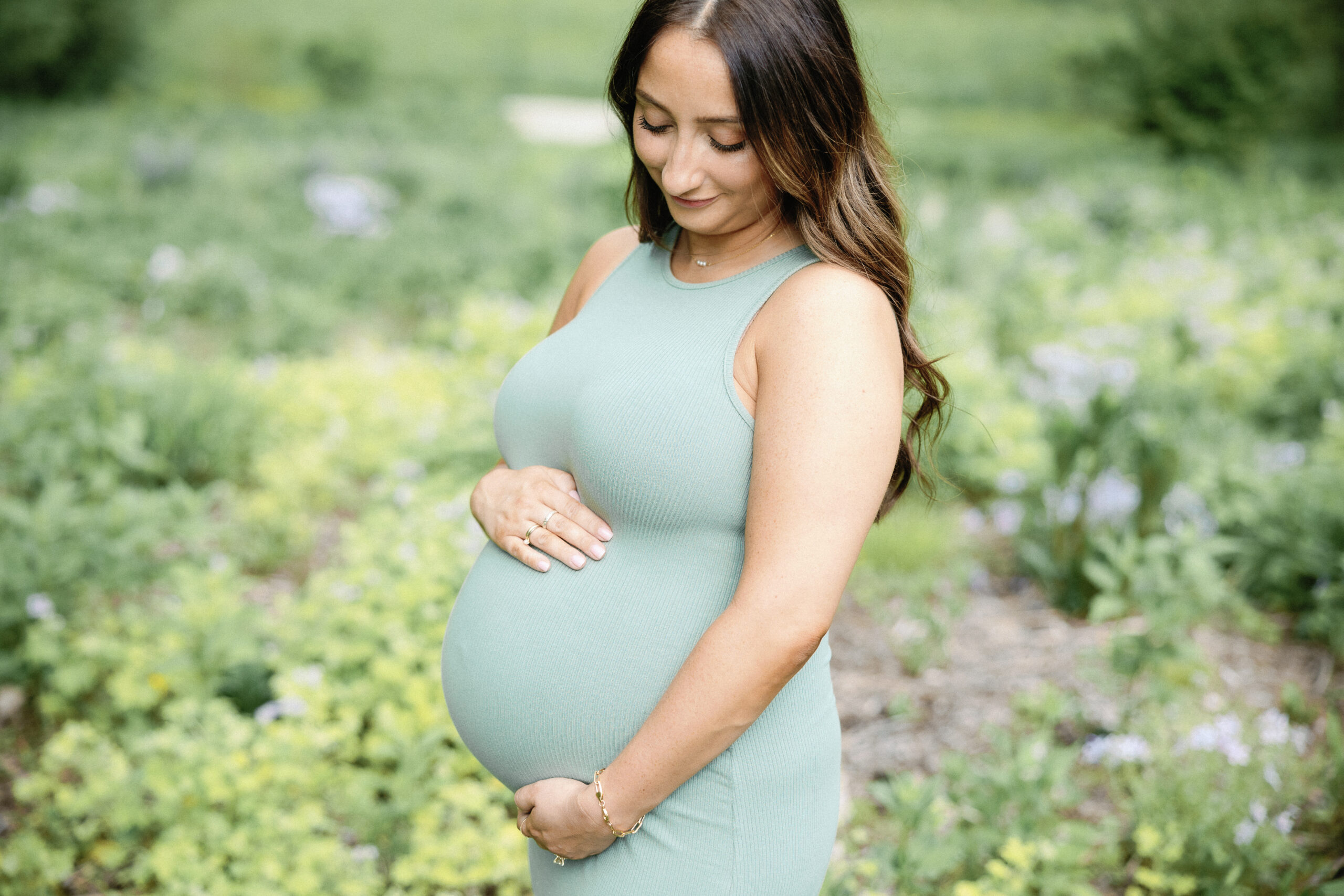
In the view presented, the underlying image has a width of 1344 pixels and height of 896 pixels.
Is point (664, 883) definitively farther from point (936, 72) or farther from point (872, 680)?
point (936, 72)

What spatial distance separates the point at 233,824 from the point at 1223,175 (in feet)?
33.9

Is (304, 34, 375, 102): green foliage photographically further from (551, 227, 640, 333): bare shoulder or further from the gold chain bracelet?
the gold chain bracelet

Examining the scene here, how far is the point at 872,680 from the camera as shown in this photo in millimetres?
2742

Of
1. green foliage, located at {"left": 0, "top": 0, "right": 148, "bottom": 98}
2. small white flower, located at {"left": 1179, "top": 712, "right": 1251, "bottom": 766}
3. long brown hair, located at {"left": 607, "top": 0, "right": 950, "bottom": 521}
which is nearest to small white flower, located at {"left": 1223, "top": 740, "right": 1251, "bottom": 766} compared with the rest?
small white flower, located at {"left": 1179, "top": 712, "right": 1251, "bottom": 766}

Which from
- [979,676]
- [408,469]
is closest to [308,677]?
[408,469]

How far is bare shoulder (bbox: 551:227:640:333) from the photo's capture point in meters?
1.55

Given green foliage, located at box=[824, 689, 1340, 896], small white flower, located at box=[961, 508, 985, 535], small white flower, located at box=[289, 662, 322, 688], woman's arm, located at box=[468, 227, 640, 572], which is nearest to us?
woman's arm, located at box=[468, 227, 640, 572]

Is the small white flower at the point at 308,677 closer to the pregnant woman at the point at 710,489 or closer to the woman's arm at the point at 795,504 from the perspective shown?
the pregnant woman at the point at 710,489

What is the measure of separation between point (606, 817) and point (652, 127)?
88 centimetres

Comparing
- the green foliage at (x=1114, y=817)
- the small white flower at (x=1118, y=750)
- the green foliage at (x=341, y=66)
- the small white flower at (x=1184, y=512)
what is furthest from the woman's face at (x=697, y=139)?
the green foliage at (x=341, y=66)

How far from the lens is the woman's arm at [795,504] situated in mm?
1022

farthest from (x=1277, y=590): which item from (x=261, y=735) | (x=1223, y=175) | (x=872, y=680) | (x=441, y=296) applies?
(x=1223, y=175)

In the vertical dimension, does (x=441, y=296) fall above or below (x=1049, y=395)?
below

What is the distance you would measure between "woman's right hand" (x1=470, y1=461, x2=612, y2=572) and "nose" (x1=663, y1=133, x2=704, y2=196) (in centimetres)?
45
